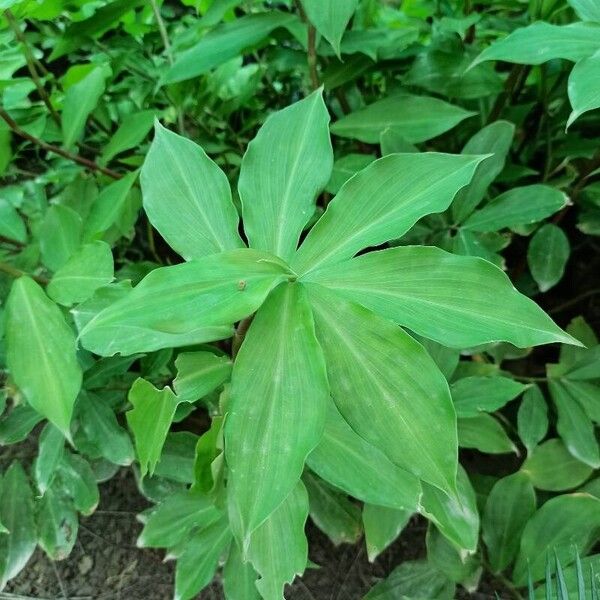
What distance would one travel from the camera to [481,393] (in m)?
0.80

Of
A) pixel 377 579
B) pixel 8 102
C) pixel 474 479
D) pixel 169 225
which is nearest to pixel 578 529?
pixel 474 479

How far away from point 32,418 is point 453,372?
573 mm

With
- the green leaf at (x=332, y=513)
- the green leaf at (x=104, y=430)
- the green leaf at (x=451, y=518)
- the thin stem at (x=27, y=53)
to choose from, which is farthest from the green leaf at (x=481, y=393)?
the thin stem at (x=27, y=53)

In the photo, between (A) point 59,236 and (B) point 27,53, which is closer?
(A) point 59,236

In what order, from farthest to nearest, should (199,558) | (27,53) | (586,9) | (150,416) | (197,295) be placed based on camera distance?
1. (27,53)
2. (199,558)
3. (586,9)
4. (150,416)
5. (197,295)

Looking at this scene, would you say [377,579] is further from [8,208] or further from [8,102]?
[8,102]

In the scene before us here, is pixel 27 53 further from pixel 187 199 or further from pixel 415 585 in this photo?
pixel 415 585

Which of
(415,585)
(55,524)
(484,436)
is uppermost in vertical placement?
(55,524)

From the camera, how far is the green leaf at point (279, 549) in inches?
25.3

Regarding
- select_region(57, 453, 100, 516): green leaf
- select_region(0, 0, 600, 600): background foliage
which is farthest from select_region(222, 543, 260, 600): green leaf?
select_region(57, 453, 100, 516): green leaf

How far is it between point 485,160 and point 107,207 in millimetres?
524

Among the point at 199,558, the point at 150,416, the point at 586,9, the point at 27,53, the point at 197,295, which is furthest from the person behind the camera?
the point at 27,53

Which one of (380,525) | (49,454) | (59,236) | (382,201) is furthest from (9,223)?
(380,525)

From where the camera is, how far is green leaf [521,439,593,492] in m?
0.88
